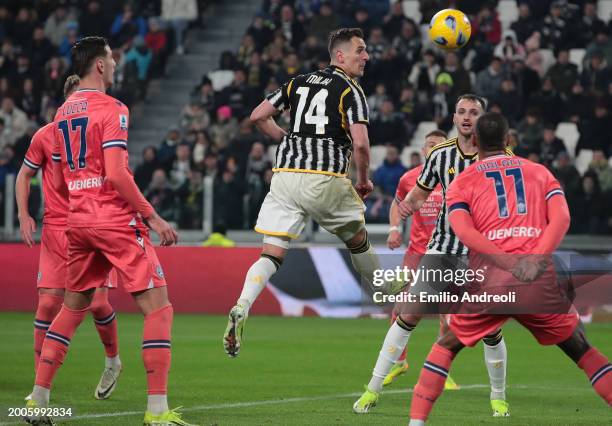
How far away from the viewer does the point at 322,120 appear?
891 cm

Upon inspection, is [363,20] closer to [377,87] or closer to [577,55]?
[377,87]

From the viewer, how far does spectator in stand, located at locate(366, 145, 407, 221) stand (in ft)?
59.8

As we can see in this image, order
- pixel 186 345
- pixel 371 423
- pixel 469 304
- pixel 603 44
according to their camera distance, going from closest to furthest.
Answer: pixel 469 304
pixel 371 423
pixel 186 345
pixel 603 44

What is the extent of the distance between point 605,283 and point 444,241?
900 cm

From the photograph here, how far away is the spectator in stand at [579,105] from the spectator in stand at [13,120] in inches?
399

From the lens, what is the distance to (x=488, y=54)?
21406mm

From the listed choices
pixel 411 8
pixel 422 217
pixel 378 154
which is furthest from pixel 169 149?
pixel 422 217

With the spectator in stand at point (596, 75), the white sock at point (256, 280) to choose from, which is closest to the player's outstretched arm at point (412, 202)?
the white sock at point (256, 280)

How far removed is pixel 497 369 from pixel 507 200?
223 centimetres

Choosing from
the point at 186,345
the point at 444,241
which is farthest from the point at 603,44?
the point at 444,241

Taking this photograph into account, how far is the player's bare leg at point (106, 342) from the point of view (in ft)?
30.5

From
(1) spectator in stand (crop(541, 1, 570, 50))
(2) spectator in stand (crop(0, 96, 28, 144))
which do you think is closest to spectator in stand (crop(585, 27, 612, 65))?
(1) spectator in stand (crop(541, 1, 570, 50))

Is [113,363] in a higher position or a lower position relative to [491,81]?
lower

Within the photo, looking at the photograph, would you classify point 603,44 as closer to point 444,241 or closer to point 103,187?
point 444,241
